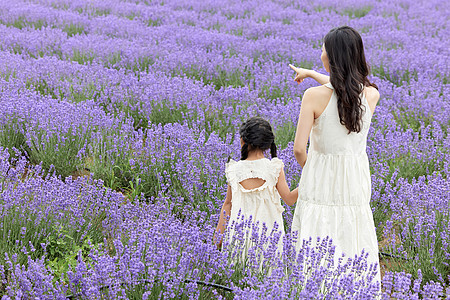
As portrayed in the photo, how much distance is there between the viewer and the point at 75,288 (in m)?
2.49

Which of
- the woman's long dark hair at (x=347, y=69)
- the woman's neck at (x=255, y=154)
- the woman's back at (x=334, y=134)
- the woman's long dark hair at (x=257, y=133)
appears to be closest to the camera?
the woman's long dark hair at (x=347, y=69)

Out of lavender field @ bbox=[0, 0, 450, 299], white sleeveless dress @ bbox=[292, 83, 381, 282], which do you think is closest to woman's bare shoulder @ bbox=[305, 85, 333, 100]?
white sleeveless dress @ bbox=[292, 83, 381, 282]

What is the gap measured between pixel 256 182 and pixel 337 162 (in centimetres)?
49

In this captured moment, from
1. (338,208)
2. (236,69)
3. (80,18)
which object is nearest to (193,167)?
(338,208)

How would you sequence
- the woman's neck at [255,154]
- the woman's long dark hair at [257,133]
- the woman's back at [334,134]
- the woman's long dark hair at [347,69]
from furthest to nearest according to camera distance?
the woman's neck at [255,154] → the woman's long dark hair at [257,133] → the woman's back at [334,134] → the woman's long dark hair at [347,69]

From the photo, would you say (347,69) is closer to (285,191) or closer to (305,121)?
(305,121)

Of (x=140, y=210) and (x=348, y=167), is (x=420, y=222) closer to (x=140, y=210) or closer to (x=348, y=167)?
(x=348, y=167)

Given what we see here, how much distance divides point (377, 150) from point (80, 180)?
7.58 ft

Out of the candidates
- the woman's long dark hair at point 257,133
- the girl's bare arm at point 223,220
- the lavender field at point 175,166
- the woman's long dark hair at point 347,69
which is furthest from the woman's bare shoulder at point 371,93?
the girl's bare arm at point 223,220

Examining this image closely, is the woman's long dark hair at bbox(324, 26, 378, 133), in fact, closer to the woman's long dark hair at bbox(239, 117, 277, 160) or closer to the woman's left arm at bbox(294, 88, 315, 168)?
the woman's left arm at bbox(294, 88, 315, 168)

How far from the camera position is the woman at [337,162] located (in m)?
2.82

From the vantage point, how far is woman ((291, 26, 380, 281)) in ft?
9.26

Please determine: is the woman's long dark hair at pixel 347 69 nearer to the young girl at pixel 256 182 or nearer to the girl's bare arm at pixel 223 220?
the young girl at pixel 256 182

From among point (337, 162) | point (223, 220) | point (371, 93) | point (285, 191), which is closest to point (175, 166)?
point (223, 220)
